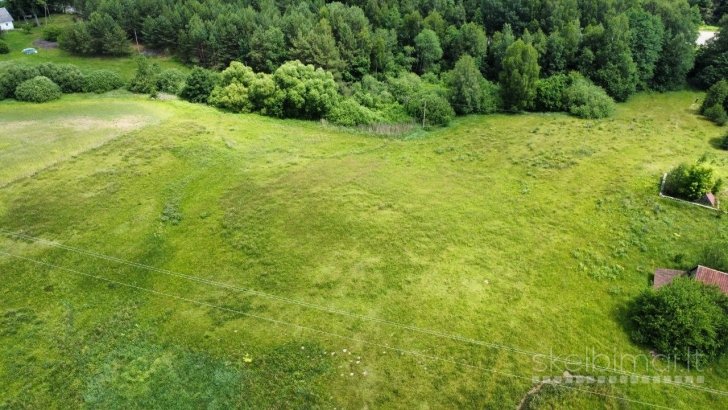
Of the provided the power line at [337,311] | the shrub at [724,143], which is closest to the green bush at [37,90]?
the power line at [337,311]

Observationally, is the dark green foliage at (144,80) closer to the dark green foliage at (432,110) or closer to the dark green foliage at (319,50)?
the dark green foliage at (319,50)

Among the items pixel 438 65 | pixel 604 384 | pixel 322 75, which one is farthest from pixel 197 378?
pixel 438 65

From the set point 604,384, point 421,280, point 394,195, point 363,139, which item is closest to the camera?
point 604,384

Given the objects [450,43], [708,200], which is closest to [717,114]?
[708,200]

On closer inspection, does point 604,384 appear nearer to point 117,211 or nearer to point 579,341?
point 579,341

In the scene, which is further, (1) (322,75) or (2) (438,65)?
(2) (438,65)

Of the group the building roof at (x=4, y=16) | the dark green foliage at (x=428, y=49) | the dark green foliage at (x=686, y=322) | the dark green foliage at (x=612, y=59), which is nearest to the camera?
the dark green foliage at (x=686, y=322)

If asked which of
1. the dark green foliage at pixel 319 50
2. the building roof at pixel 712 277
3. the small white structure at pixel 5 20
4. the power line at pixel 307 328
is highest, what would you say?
the small white structure at pixel 5 20
